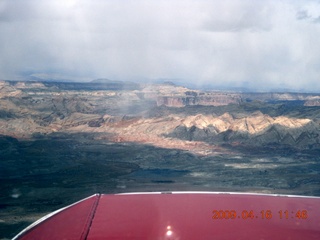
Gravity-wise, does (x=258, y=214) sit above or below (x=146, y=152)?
above

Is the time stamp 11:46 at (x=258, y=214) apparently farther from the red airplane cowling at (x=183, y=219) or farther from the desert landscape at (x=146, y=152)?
the desert landscape at (x=146, y=152)

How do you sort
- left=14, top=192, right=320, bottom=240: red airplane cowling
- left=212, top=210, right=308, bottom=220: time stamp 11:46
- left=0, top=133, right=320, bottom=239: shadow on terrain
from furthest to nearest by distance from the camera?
left=0, top=133, right=320, bottom=239: shadow on terrain
left=212, top=210, right=308, bottom=220: time stamp 11:46
left=14, top=192, right=320, bottom=240: red airplane cowling

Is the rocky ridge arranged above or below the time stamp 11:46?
below

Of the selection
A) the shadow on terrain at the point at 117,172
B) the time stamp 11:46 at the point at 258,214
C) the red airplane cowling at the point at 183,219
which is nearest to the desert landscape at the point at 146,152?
the shadow on terrain at the point at 117,172

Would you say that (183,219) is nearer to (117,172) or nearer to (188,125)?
(117,172)

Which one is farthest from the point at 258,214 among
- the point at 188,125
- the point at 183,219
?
the point at 188,125

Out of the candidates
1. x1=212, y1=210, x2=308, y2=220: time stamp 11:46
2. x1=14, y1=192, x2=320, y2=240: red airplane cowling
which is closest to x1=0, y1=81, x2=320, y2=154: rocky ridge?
x1=14, y1=192, x2=320, y2=240: red airplane cowling

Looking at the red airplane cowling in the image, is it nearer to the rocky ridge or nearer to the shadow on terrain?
the shadow on terrain

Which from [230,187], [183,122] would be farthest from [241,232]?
[183,122]
